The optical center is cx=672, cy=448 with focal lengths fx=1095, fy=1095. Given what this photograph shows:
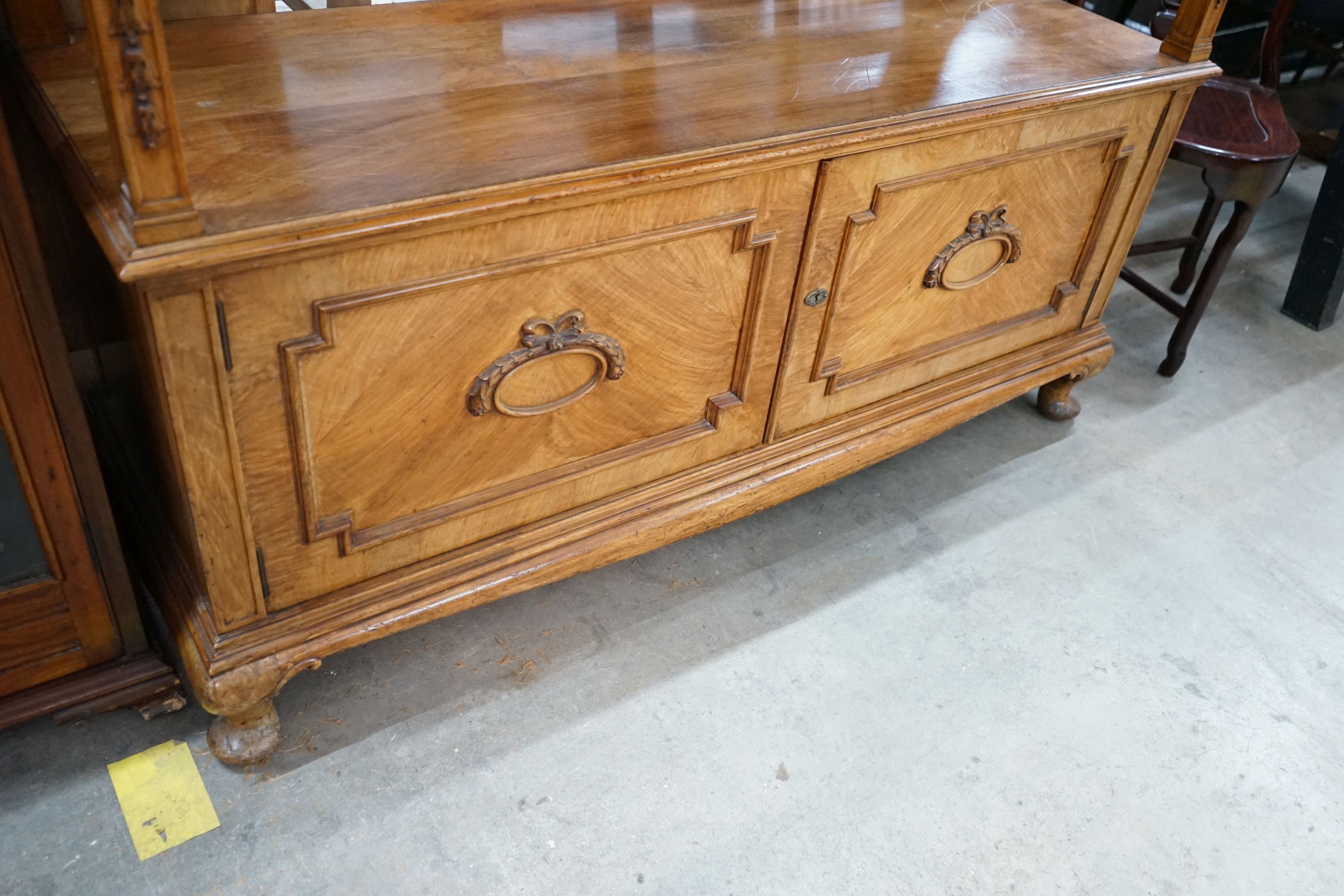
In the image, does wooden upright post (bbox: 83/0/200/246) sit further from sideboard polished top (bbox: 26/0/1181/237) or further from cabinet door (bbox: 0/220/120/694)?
cabinet door (bbox: 0/220/120/694)

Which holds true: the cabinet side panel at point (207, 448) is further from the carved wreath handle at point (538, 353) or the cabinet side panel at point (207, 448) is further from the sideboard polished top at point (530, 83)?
the carved wreath handle at point (538, 353)

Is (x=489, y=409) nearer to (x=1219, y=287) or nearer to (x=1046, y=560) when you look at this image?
(x=1046, y=560)

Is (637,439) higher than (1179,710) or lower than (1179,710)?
higher

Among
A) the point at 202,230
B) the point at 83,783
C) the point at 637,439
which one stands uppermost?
the point at 202,230

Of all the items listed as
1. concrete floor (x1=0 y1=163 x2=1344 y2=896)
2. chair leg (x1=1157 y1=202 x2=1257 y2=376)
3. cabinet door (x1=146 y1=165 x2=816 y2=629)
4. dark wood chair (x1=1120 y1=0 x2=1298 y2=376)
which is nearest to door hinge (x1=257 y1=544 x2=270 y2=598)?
cabinet door (x1=146 y1=165 x2=816 y2=629)

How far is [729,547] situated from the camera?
2.12m

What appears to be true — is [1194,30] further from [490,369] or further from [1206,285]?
[490,369]

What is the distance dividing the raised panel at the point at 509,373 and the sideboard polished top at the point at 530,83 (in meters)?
0.13

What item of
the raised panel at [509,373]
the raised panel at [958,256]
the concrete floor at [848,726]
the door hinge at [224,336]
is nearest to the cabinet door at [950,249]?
the raised panel at [958,256]

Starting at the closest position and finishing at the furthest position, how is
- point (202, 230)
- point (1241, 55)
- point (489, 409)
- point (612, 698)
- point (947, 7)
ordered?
1. point (202, 230)
2. point (489, 409)
3. point (612, 698)
4. point (947, 7)
5. point (1241, 55)

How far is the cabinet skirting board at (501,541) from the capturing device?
1.54 meters

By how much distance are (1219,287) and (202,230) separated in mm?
2797

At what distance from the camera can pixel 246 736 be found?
162cm

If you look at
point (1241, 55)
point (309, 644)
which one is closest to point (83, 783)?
point (309, 644)
